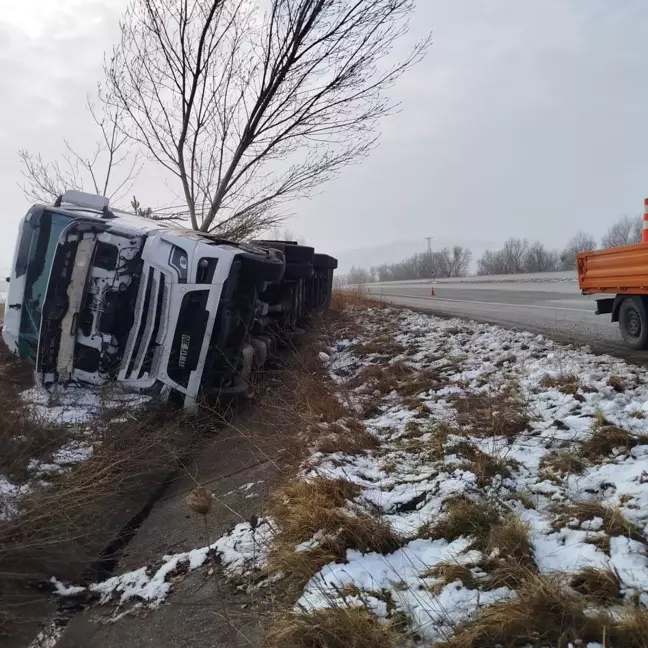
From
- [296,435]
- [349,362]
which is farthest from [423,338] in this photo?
[296,435]

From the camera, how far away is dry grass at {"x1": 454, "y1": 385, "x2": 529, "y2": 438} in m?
4.23

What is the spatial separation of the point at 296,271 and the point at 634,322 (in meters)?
4.81

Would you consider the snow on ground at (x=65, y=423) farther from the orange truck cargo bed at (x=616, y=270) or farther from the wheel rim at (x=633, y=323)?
the wheel rim at (x=633, y=323)

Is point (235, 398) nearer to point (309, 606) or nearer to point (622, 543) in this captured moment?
point (309, 606)

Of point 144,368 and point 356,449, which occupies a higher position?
point 144,368

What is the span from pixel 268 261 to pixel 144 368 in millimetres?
1713

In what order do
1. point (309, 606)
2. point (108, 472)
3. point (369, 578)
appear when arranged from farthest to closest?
point (108, 472) → point (369, 578) → point (309, 606)

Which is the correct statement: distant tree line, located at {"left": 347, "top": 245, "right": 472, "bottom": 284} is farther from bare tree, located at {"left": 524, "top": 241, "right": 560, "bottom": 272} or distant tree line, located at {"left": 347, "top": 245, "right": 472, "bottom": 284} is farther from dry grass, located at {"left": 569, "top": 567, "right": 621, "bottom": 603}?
dry grass, located at {"left": 569, "top": 567, "right": 621, "bottom": 603}

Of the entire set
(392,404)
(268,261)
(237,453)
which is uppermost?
(268,261)

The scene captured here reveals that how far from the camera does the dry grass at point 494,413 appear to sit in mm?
4234

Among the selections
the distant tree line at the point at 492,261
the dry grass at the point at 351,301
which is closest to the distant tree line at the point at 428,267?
the distant tree line at the point at 492,261

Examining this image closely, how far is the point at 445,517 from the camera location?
3.06 meters

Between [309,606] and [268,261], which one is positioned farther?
[268,261]

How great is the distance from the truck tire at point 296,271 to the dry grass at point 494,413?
419 cm
